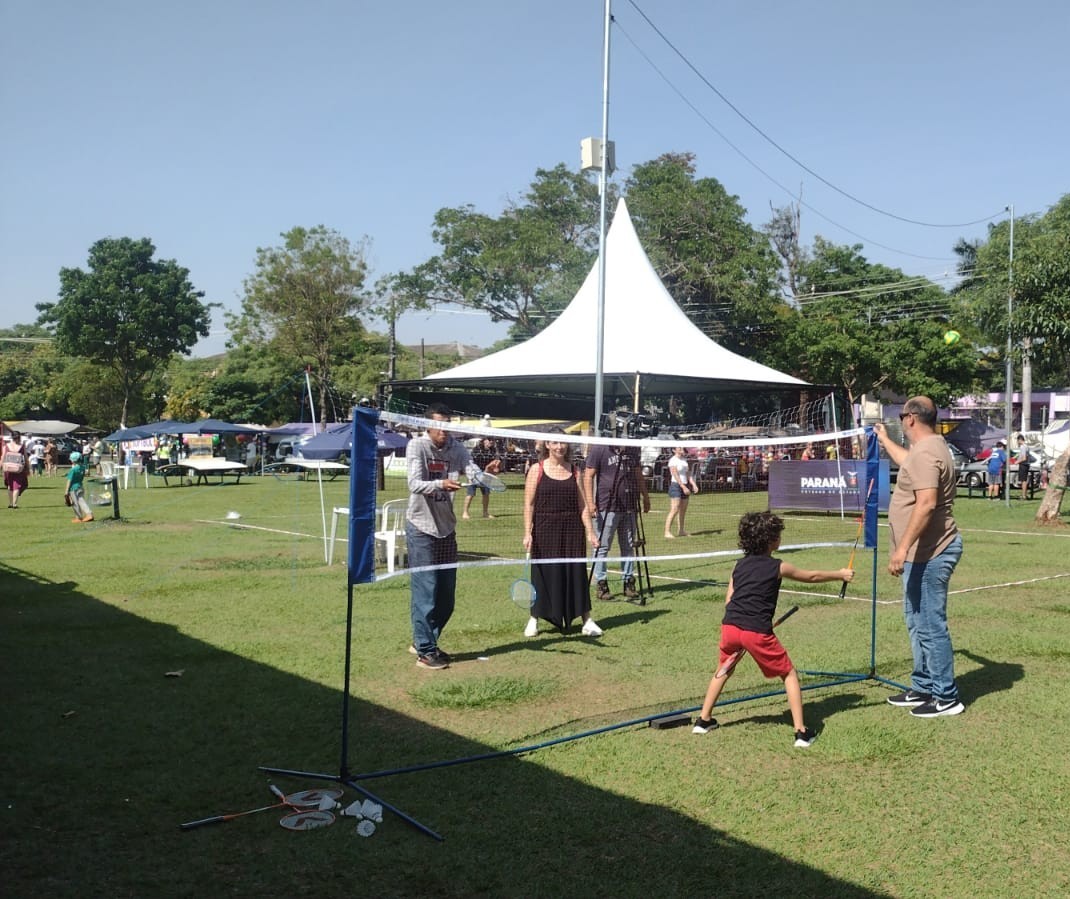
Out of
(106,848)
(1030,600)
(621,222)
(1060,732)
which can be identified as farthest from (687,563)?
(621,222)

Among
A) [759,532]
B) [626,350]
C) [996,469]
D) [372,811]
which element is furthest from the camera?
[996,469]

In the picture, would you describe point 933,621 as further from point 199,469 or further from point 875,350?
point 875,350

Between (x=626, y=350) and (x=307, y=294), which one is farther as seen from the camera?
(x=307, y=294)

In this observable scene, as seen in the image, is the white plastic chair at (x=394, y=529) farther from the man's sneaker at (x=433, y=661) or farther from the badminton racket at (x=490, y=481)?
the man's sneaker at (x=433, y=661)

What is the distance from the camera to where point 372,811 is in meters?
4.84

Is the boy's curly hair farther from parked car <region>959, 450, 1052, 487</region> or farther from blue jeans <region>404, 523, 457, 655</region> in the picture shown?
parked car <region>959, 450, 1052, 487</region>

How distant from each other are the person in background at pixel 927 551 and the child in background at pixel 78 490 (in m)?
18.5

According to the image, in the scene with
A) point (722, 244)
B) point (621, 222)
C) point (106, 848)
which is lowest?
point (106, 848)

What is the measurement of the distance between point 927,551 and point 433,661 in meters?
3.71

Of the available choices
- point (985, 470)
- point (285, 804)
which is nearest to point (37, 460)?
point (985, 470)

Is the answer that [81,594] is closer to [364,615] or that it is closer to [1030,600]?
[364,615]

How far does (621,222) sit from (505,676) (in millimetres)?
25759

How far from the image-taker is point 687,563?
14.3 metres

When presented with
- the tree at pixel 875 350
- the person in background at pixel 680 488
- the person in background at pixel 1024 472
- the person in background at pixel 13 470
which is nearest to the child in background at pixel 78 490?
the person in background at pixel 13 470
